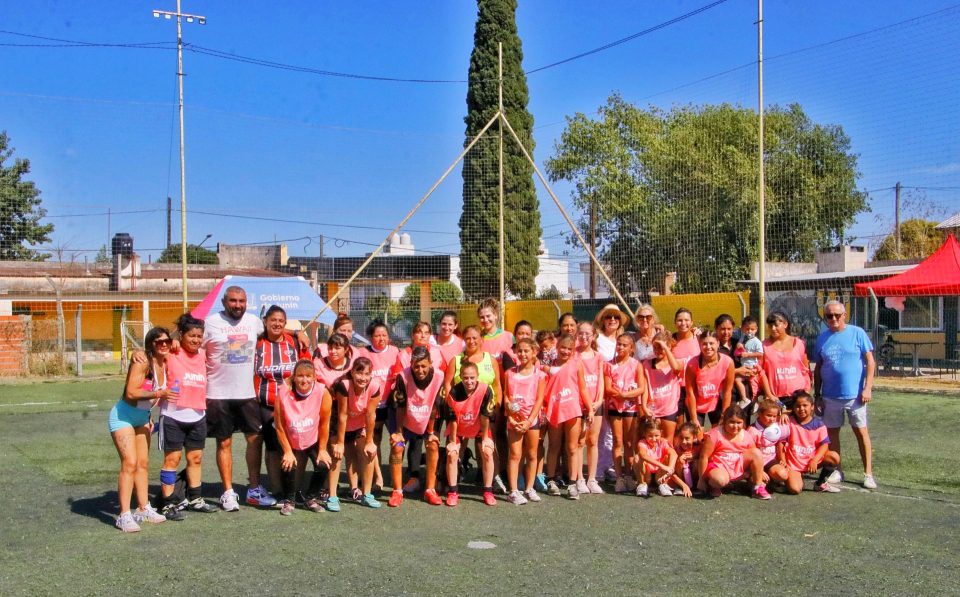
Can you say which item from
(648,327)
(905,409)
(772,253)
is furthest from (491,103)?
(648,327)

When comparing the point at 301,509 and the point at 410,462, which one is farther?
the point at 410,462

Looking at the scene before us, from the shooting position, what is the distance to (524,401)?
24.1ft

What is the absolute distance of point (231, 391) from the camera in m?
6.87

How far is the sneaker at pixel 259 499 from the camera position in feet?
22.7

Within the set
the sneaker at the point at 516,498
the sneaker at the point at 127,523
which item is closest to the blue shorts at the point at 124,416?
the sneaker at the point at 127,523

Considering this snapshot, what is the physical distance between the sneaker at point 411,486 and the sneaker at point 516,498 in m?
0.87

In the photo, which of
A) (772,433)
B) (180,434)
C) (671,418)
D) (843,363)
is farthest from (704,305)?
(180,434)

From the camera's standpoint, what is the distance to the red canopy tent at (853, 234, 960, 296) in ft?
55.5

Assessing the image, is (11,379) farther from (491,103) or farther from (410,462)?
(410,462)

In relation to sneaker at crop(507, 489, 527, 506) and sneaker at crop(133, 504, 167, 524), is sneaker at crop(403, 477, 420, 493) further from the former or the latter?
sneaker at crop(133, 504, 167, 524)

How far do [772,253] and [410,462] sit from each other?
14.9 m

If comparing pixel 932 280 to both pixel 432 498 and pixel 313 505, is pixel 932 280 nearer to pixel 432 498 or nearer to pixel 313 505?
pixel 432 498

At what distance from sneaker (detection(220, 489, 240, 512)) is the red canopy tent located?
14775mm

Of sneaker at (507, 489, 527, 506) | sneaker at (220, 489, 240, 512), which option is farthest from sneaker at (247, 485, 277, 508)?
sneaker at (507, 489, 527, 506)
